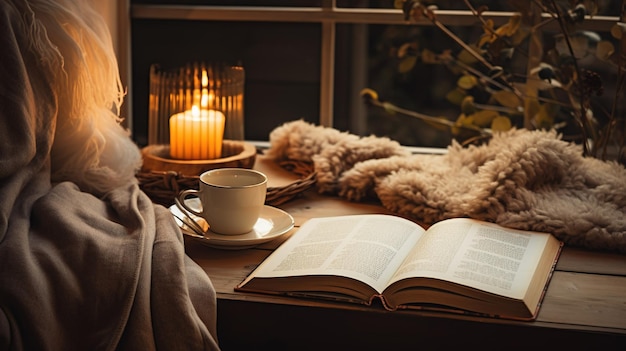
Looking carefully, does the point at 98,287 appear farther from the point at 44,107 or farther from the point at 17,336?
the point at 44,107

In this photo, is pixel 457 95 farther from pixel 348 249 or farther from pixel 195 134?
pixel 348 249

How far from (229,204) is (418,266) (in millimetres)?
297

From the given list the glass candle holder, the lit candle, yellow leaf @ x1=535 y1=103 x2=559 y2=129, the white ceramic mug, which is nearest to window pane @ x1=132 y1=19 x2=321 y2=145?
the glass candle holder

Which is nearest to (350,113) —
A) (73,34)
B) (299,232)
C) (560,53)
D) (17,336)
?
(560,53)

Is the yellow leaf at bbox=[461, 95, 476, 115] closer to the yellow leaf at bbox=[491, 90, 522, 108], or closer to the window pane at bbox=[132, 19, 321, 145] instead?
the yellow leaf at bbox=[491, 90, 522, 108]

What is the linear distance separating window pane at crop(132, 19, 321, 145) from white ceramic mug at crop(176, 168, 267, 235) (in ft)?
1.98

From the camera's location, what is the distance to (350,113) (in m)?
2.04

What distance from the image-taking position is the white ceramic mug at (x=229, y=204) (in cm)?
123

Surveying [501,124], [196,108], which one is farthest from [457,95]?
[196,108]

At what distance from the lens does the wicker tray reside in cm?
Result: 141

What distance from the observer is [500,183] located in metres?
1.35

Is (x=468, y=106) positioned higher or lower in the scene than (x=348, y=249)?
higher

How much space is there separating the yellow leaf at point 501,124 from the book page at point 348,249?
417 millimetres

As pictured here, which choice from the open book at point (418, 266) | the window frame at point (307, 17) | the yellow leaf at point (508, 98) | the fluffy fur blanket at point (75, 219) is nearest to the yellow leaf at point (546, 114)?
the yellow leaf at point (508, 98)
